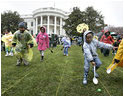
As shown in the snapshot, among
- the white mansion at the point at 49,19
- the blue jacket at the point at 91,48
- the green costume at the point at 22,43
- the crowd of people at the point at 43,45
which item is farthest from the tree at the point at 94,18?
the blue jacket at the point at 91,48

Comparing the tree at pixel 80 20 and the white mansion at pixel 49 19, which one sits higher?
the white mansion at pixel 49 19

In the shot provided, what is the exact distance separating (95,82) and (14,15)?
38.3m

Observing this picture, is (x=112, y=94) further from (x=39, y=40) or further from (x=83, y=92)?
(x=39, y=40)

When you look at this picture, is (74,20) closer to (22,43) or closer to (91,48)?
A: (22,43)

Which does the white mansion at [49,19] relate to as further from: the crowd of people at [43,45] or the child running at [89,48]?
the child running at [89,48]

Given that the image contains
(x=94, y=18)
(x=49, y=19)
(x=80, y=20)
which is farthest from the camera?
(x=49, y=19)

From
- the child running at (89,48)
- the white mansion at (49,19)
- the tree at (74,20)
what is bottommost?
the child running at (89,48)

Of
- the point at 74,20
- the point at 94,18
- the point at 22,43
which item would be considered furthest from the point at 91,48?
the point at 94,18

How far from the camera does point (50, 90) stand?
9.94 ft

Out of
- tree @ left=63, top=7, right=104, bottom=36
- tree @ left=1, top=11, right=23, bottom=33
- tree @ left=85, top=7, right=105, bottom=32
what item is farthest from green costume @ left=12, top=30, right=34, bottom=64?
tree @ left=1, top=11, right=23, bottom=33

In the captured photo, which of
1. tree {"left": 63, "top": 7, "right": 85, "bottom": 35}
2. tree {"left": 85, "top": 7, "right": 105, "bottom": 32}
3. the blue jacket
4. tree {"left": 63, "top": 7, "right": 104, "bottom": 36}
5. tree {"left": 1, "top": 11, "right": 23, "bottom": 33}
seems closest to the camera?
the blue jacket

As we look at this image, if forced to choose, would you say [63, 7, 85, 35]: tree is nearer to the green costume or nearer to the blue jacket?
the green costume

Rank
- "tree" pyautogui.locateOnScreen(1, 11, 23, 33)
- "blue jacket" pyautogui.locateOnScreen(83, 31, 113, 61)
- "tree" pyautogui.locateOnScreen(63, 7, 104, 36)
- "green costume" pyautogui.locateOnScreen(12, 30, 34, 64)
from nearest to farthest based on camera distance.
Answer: "blue jacket" pyautogui.locateOnScreen(83, 31, 113, 61)
"green costume" pyautogui.locateOnScreen(12, 30, 34, 64)
"tree" pyautogui.locateOnScreen(63, 7, 104, 36)
"tree" pyautogui.locateOnScreen(1, 11, 23, 33)

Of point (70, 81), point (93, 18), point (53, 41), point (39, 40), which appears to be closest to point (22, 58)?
point (39, 40)
